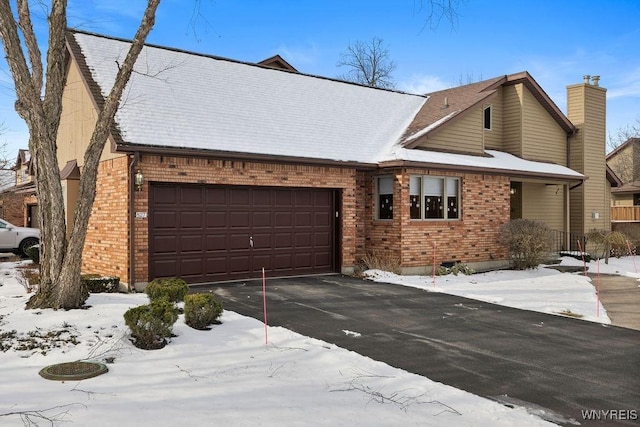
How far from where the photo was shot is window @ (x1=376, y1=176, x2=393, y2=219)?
50.7ft

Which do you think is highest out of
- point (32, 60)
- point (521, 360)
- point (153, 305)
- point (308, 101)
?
point (308, 101)

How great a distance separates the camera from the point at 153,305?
7164 millimetres

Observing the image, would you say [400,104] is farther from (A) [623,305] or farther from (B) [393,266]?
(A) [623,305]

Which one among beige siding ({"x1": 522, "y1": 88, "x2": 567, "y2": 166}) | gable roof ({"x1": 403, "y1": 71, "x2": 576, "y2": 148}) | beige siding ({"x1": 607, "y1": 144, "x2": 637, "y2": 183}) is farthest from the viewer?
beige siding ({"x1": 607, "y1": 144, "x2": 637, "y2": 183})

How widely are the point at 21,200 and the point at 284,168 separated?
25845mm

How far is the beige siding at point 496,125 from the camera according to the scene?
2002cm

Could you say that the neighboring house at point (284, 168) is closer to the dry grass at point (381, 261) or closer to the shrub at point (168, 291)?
the dry grass at point (381, 261)

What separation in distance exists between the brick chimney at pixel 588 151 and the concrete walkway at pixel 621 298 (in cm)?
656

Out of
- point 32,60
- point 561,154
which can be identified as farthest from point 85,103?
point 561,154

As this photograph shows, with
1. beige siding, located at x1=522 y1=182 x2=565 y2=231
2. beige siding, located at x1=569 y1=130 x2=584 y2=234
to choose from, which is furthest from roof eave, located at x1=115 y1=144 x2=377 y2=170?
beige siding, located at x1=569 y1=130 x2=584 y2=234

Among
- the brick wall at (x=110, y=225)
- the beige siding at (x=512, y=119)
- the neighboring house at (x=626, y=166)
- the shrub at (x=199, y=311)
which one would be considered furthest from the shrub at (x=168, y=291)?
the neighboring house at (x=626, y=166)

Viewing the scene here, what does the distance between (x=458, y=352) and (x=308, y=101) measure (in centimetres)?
1167

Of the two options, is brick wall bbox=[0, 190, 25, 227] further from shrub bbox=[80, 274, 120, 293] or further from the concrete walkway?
the concrete walkway

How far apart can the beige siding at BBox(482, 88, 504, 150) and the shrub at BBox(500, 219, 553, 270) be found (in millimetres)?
4317
